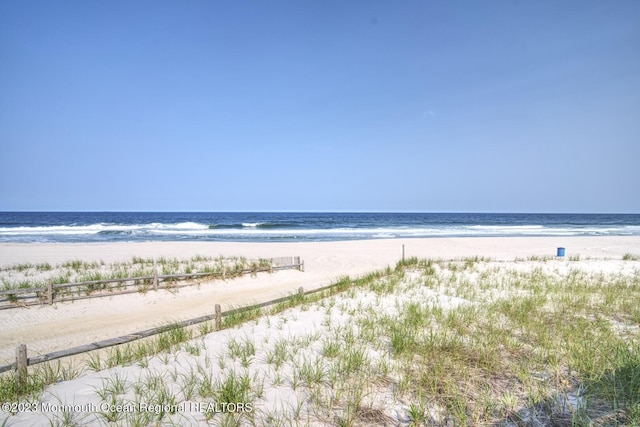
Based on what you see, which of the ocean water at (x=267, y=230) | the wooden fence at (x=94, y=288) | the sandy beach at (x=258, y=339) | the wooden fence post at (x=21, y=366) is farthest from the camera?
the ocean water at (x=267, y=230)

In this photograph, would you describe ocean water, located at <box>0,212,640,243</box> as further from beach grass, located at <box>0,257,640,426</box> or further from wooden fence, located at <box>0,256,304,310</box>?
beach grass, located at <box>0,257,640,426</box>

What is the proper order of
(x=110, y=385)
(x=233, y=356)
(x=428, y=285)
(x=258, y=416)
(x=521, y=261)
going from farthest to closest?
(x=521, y=261) → (x=428, y=285) → (x=233, y=356) → (x=110, y=385) → (x=258, y=416)

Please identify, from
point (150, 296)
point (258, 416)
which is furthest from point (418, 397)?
point (150, 296)

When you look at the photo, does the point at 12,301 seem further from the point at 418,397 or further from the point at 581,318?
the point at 581,318

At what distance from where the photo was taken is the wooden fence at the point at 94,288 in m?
9.71

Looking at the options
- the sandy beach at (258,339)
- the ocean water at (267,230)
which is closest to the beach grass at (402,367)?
the sandy beach at (258,339)

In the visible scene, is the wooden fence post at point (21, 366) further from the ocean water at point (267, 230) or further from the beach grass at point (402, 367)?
the ocean water at point (267, 230)

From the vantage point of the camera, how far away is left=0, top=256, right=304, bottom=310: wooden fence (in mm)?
9711

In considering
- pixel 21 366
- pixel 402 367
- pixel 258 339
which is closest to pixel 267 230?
pixel 258 339

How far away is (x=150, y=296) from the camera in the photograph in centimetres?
1124

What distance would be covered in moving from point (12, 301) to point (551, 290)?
691 inches

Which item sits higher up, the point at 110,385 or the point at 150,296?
the point at 110,385

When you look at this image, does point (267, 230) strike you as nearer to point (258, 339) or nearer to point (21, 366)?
point (258, 339)

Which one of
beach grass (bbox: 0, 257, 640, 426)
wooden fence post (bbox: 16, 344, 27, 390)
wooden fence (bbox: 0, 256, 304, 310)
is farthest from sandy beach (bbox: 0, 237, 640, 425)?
wooden fence post (bbox: 16, 344, 27, 390)
